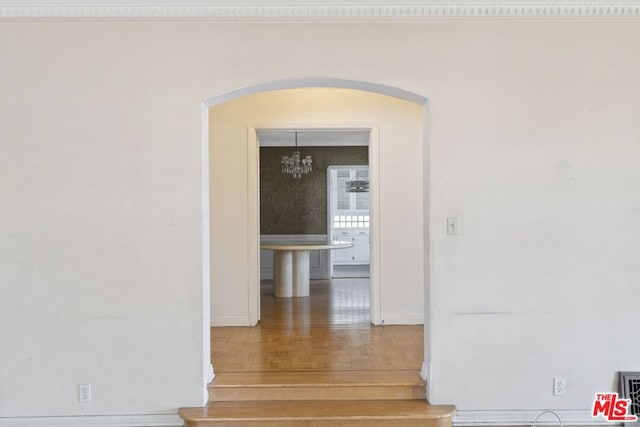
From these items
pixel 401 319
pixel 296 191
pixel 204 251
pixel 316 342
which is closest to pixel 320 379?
pixel 316 342

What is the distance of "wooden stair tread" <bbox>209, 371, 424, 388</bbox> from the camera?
298 centimetres

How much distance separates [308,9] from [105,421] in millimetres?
3079

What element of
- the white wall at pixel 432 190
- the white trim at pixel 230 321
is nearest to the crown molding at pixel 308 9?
the white wall at pixel 432 190

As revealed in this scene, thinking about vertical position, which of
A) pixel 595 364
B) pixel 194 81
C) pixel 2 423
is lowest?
pixel 2 423

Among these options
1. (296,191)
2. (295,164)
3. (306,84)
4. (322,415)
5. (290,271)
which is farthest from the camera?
(296,191)

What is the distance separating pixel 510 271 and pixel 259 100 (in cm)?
289

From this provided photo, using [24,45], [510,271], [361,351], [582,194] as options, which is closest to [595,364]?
[510,271]

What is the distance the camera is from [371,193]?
4539 mm

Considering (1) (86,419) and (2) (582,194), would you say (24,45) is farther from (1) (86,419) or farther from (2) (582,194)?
(2) (582,194)

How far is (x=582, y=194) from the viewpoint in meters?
2.90

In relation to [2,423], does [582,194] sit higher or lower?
higher

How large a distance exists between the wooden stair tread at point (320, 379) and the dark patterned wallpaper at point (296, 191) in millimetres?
4859

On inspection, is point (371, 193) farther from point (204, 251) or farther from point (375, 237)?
point (204, 251)

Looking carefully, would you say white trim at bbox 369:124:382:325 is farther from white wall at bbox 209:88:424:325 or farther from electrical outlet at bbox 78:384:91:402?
electrical outlet at bbox 78:384:91:402
